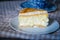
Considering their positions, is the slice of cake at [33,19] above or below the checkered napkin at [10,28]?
above

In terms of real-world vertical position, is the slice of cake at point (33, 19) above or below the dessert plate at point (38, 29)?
above

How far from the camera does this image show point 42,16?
0.74 m

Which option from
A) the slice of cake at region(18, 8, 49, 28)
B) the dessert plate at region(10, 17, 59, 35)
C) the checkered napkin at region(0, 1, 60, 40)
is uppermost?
the slice of cake at region(18, 8, 49, 28)

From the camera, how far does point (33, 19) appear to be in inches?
28.9

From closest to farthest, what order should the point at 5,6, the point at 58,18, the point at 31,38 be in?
the point at 31,38 → the point at 58,18 → the point at 5,6

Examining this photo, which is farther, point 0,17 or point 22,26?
point 0,17

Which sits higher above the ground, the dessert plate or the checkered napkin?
the dessert plate

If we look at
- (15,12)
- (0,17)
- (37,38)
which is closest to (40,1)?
(15,12)

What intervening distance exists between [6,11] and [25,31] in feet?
1.07

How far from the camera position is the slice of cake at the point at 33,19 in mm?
717

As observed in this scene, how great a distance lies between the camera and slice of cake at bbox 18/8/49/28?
72cm

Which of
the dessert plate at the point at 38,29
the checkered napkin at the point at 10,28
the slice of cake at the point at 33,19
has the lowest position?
the checkered napkin at the point at 10,28

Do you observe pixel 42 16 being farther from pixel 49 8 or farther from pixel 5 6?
pixel 5 6

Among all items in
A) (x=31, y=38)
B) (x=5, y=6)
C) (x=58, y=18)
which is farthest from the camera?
(x=5, y=6)
